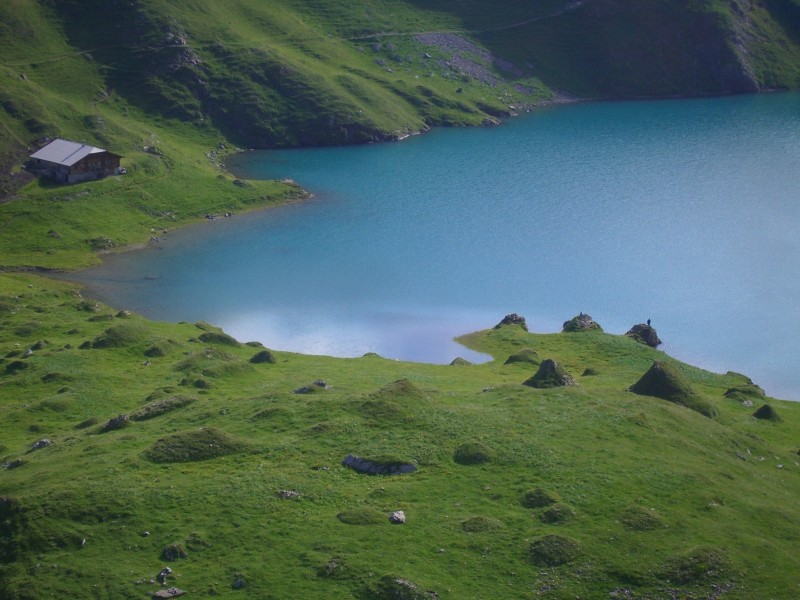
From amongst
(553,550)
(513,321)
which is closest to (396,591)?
(553,550)

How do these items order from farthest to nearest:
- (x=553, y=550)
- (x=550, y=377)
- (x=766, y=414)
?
(x=766, y=414) < (x=550, y=377) < (x=553, y=550)

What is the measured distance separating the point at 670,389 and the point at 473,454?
2278cm

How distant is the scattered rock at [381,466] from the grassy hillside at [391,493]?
524mm

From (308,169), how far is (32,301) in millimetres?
78352

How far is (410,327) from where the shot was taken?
106562 mm

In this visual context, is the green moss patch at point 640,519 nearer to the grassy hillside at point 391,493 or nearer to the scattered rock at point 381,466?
the grassy hillside at point 391,493

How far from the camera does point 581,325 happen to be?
10375cm

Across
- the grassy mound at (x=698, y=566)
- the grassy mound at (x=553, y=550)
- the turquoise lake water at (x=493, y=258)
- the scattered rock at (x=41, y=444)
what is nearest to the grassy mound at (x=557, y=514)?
the grassy mound at (x=553, y=550)

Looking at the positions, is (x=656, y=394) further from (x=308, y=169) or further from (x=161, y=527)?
(x=308, y=169)

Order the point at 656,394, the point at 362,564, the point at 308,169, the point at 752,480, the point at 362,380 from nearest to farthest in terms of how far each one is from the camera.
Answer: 1. the point at 362,564
2. the point at 752,480
3. the point at 656,394
4. the point at 362,380
5. the point at 308,169

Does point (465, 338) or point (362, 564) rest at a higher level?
point (362, 564)

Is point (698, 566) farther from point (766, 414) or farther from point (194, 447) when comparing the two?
point (766, 414)

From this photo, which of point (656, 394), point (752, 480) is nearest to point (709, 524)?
point (752, 480)

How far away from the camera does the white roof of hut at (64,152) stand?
477 ft
